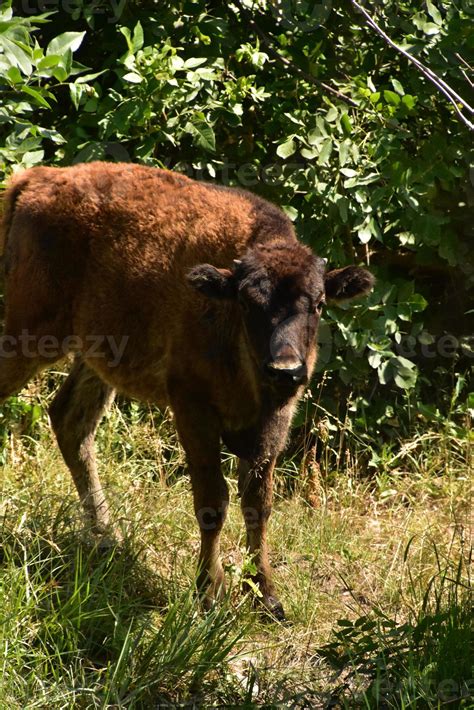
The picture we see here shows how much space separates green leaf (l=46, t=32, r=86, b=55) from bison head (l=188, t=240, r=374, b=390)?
62.8 inches

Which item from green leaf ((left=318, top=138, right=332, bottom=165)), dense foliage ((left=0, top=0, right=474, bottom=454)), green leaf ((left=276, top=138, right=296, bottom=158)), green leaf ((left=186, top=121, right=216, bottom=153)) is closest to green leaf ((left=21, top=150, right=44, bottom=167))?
dense foliage ((left=0, top=0, right=474, bottom=454))

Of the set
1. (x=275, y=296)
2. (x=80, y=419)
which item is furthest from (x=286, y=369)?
(x=80, y=419)

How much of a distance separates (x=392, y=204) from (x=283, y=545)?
2451mm

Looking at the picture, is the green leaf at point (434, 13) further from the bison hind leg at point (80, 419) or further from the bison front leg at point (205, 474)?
the bison hind leg at point (80, 419)

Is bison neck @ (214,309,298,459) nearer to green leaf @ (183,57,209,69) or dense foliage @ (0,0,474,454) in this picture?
dense foliage @ (0,0,474,454)

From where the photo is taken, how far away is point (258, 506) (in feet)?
19.6

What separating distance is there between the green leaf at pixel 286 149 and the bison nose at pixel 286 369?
2104 mm

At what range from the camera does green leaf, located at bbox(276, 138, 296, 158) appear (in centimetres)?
688

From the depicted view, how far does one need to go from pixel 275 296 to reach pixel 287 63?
2.41m

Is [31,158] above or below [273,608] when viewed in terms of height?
above

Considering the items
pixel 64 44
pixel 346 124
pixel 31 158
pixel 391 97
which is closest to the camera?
pixel 64 44

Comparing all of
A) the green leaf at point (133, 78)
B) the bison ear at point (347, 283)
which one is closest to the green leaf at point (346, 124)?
the green leaf at point (133, 78)

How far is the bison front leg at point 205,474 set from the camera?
18.9ft

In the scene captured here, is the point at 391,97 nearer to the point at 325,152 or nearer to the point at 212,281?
the point at 325,152
